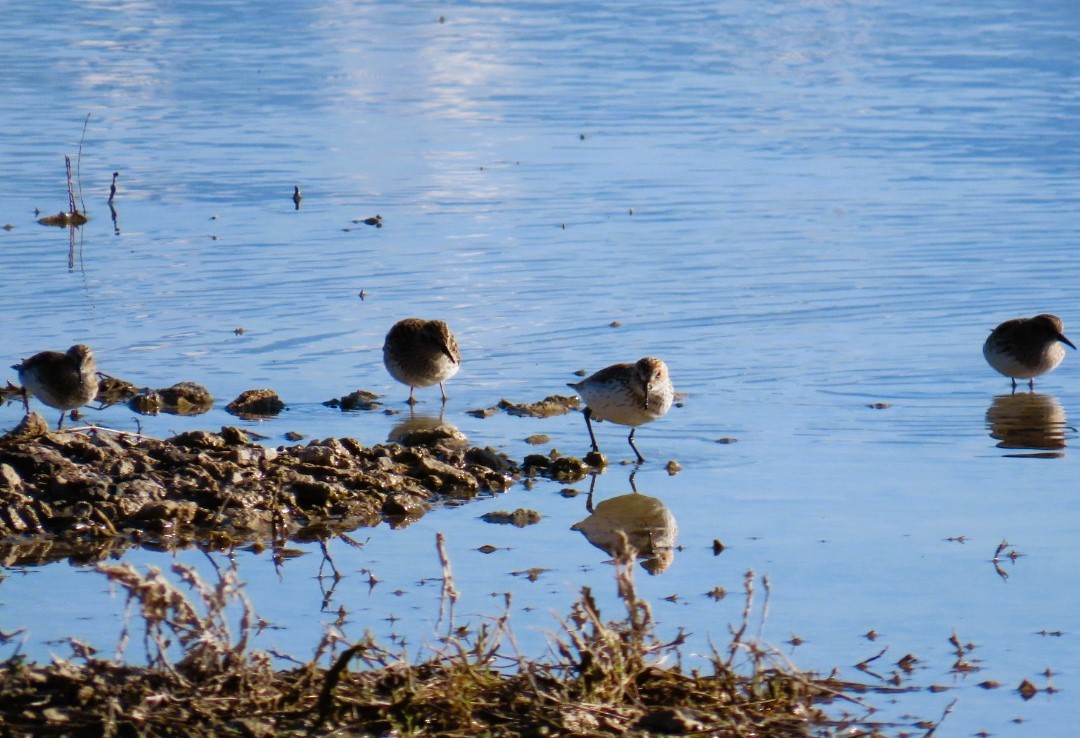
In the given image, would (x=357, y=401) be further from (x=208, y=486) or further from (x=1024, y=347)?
(x=1024, y=347)

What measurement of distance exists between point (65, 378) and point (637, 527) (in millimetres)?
4171

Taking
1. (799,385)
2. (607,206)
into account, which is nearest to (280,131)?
(607,206)

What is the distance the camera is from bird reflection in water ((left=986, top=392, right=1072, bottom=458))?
11.7 metres

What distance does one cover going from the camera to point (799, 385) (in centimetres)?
1321

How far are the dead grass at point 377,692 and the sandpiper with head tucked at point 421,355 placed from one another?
6.42 meters

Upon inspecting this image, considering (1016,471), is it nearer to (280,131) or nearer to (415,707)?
(415,707)

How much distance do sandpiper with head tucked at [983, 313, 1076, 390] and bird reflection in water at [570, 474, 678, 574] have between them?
4349mm

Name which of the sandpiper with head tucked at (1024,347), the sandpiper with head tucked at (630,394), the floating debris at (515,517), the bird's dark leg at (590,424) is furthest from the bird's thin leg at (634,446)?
the sandpiper with head tucked at (1024,347)

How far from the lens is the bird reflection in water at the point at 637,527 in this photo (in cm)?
896

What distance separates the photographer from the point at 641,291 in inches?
643

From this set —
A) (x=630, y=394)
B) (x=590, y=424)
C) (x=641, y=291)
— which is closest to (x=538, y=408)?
(x=590, y=424)

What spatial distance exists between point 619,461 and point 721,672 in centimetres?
481

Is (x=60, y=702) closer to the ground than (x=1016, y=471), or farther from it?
farther from it

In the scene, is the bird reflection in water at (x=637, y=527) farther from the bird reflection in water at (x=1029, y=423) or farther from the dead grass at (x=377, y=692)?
the bird reflection in water at (x=1029, y=423)
